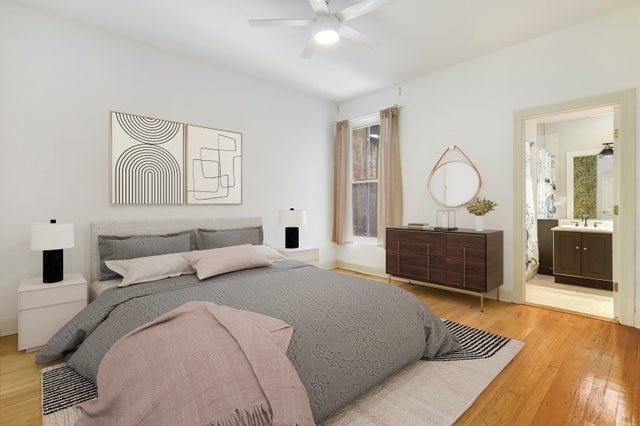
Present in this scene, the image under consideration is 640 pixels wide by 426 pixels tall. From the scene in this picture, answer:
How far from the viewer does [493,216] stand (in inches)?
145

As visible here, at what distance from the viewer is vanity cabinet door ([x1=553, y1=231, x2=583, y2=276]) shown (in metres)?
4.20

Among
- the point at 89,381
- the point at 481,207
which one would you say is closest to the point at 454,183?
the point at 481,207

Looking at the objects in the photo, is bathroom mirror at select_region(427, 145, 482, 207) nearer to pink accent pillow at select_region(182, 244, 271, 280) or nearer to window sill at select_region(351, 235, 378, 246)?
window sill at select_region(351, 235, 378, 246)

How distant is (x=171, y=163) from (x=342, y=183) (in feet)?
8.59

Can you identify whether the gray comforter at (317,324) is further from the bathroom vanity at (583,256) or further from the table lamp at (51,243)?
the bathroom vanity at (583,256)

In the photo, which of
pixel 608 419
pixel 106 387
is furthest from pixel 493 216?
pixel 106 387

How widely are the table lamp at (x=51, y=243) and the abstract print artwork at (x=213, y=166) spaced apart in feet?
4.17

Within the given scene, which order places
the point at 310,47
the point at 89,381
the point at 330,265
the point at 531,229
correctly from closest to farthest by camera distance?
the point at 89,381
the point at 310,47
the point at 531,229
the point at 330,265

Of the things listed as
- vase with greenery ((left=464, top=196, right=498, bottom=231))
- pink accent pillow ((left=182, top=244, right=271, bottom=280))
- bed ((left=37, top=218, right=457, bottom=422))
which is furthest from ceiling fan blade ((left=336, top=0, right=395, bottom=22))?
vase with greenery ((left=464, top=196, right=498, bottom=231))

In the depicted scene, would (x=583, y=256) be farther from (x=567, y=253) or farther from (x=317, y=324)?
(x=317, y=324)

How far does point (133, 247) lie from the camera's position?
292 centimetres

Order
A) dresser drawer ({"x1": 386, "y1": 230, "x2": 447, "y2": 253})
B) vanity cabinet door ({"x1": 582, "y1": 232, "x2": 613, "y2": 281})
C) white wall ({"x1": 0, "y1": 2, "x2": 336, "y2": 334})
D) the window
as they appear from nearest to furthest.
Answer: white wall ({"x1": 0, "y1": 2, "x2": 336, "y2": 334}), dresser drawer ({"x1": 386, "y1": 230, "x2": 447, "y2": 253}), vanity cabinet door ({"x1": 582, "y1": 232, "x2": 613, "y2": 281}), the window

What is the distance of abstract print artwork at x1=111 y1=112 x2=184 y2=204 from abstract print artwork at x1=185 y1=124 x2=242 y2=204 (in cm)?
11

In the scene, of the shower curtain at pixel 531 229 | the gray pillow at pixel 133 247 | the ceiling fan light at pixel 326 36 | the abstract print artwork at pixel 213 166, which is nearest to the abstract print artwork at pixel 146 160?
the abstract print artwork at pixel 213 166
